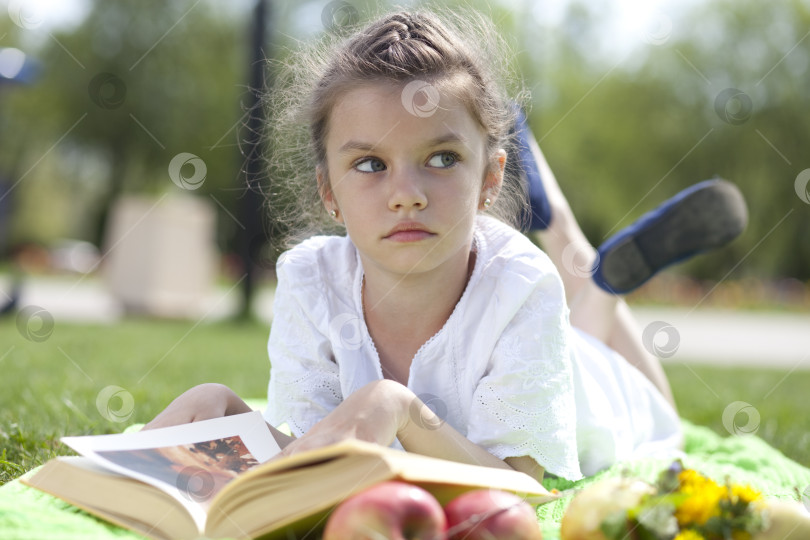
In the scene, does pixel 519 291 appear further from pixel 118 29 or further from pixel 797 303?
pixel 118 29

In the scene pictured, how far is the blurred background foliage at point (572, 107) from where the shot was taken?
62.8ft

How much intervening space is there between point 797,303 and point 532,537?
55.5ft

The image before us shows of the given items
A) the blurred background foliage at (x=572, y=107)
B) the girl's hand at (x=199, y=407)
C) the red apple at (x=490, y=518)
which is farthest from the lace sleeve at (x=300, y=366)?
the blurred background foliage at (x=572, y=107)

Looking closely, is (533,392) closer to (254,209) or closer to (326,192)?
(326,192)

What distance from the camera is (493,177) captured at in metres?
2.32

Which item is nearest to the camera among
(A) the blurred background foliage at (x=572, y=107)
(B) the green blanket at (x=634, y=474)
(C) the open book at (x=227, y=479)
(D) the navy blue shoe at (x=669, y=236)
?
(C) the open book at (x=227, y=479)

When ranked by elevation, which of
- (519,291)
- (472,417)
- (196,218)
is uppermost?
(196,218)

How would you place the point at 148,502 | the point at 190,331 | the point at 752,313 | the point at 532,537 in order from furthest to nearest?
the point at 752,313 < the point at 190,331 < the point at 148,502 < the point at 532,537

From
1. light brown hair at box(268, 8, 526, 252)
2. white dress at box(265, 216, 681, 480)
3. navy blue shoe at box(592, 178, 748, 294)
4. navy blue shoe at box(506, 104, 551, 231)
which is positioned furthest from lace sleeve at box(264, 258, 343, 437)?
navy blue shoe at box(592, 178, 748, 294)

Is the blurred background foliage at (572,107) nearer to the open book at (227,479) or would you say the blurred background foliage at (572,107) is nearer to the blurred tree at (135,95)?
the blurred tree at (135,95)

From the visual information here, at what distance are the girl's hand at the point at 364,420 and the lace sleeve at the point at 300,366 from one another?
24.5 inches

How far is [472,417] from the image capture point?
2.01 m

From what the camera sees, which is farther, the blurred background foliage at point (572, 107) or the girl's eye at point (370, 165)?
the blurred background foliage at point (572, 107)

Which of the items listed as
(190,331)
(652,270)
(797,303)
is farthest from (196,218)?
(797,303)
